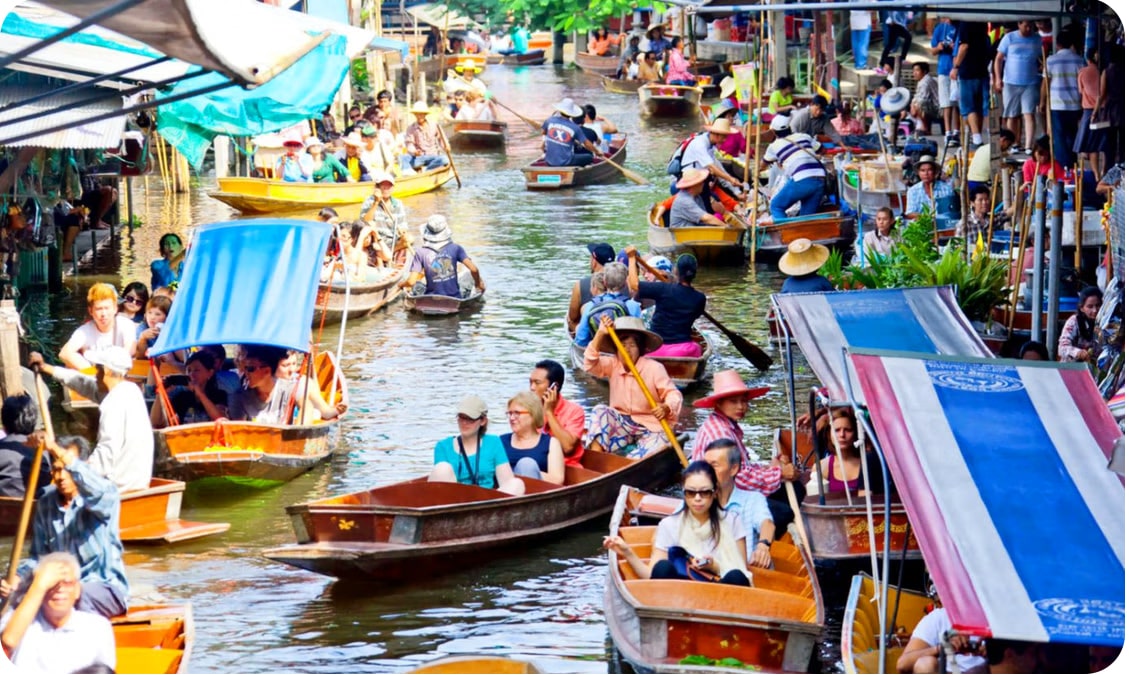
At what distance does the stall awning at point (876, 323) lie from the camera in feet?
33.5

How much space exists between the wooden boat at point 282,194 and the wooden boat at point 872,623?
54.9 feet

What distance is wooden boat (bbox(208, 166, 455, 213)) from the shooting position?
24172 mm

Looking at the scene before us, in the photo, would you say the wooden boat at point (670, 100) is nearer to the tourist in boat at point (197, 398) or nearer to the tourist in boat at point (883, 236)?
the tourist in boat at point (883, 236)

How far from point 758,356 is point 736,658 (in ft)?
25.7

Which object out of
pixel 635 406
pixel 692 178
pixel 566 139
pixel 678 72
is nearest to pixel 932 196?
pixel 692 178

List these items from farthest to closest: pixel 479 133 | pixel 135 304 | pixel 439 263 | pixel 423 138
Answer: pixel 479 133 → pixel 423 138 → pixel 439 263 → pixel 135 304

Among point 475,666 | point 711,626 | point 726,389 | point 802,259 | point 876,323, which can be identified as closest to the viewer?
point 475,666

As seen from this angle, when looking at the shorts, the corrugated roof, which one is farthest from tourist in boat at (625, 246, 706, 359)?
the corrugated roof

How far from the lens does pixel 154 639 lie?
8.34m

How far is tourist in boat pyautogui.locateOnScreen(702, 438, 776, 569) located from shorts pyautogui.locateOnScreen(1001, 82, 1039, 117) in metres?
9.72

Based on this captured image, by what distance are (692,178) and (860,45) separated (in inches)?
383

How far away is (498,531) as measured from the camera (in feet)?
35.0

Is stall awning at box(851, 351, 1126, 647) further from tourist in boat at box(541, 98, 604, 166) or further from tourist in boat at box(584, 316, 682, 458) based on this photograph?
tourist in boat at box(541, 98, 604, 166)

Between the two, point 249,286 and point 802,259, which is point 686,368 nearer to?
point 802,259
